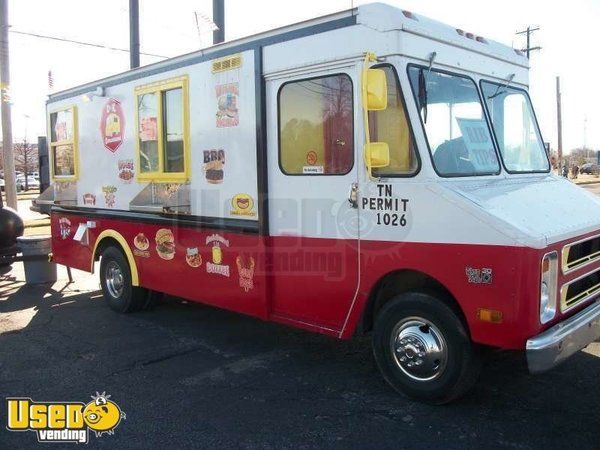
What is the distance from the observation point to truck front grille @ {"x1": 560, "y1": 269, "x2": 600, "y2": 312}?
381 centimetres

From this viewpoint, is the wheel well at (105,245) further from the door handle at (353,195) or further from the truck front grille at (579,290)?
the truck front grille at (579,290)

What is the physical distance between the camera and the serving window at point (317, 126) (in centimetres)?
428

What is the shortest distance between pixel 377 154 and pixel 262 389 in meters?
2.03

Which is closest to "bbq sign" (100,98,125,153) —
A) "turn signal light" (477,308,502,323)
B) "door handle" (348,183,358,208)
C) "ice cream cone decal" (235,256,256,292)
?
"ice cream cone decal" (235,256,256,292)

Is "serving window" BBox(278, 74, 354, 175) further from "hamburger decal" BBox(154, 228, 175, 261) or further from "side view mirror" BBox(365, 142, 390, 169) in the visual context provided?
"hamburger decal" BBox(154, 228, 175, 261)

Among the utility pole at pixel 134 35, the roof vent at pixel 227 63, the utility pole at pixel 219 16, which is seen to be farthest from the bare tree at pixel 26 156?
the roof vent at pixel 227 63

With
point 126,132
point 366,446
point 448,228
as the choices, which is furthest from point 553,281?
point 126,132

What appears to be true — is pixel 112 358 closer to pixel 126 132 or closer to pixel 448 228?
pixel 126 132

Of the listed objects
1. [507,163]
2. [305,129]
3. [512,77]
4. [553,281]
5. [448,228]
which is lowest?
[553,281]

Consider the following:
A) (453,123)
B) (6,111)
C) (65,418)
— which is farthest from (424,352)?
(6,111)

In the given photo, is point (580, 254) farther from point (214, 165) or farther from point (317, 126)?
point (214, 165)

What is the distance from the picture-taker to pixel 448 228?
3736 mm

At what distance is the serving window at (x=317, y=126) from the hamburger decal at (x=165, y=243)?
5.87 feet

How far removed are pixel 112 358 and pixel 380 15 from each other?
148 inches
